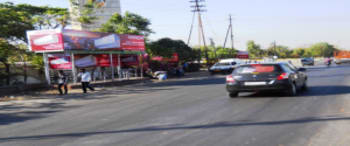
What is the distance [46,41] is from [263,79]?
15.8 m

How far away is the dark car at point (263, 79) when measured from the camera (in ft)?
32.9

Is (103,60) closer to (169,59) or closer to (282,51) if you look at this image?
(169,59)

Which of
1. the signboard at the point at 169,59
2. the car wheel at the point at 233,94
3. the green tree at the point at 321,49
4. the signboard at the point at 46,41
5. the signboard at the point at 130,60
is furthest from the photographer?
the green tree at the point at 321,49

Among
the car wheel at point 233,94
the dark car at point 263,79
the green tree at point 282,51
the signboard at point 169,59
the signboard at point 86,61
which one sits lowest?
the car wheel at point 233,94

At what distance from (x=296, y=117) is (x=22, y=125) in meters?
6.23

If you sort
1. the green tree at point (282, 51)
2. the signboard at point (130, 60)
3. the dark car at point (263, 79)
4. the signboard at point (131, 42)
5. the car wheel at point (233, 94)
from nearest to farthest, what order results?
the dark car at point (263, 79), the car wheel at point (233, 94), the signboard at point (131, 42), the signboard at point (130, 60), the green tree at point (282, 51)

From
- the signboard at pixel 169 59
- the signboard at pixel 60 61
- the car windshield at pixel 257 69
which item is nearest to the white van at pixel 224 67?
the signboard at pixel 169 59

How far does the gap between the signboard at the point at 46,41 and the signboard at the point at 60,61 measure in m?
2.53

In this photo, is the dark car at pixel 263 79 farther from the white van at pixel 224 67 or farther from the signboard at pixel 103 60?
the white van at pixel 224 67

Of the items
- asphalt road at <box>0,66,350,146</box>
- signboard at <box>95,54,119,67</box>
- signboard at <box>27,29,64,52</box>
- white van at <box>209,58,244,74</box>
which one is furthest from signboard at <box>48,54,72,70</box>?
asphalt road at <box>0,66,350,146</box>

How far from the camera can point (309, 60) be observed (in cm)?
4944

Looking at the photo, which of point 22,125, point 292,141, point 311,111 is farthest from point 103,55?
point 292,141

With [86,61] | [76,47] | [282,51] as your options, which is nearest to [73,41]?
[76,47]

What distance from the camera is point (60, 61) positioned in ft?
78.0
